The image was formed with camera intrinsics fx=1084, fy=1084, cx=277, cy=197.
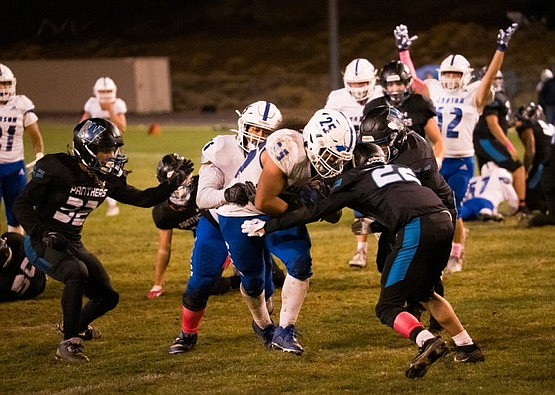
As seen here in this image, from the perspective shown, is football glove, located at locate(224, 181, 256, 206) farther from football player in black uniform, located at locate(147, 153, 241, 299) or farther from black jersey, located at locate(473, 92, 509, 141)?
black jersey, located at locate(473, 92, 509, 141)

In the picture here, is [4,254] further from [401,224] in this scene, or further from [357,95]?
[401,224]

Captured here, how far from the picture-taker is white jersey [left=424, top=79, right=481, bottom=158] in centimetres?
924

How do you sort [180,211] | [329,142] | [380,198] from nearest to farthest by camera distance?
[380,198] < [329,142] < [180,211]

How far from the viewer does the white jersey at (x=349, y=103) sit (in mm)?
9266

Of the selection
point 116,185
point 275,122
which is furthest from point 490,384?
point 116,185

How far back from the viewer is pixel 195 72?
38.9m

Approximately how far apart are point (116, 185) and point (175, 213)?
139 cm

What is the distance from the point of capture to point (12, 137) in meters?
→ 10.1

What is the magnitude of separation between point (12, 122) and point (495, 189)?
512 centimetres

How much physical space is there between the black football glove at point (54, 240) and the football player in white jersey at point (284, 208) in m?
0.98

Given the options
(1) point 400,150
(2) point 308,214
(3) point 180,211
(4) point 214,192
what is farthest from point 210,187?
(3) point 180,211

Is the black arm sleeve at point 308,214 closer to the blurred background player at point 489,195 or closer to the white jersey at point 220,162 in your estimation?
the white jersey at point 220,162

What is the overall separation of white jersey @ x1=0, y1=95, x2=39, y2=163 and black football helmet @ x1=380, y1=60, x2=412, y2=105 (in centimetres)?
347

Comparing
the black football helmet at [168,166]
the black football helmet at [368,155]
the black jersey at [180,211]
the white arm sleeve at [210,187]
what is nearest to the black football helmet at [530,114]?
the black jersey at [180,211]
